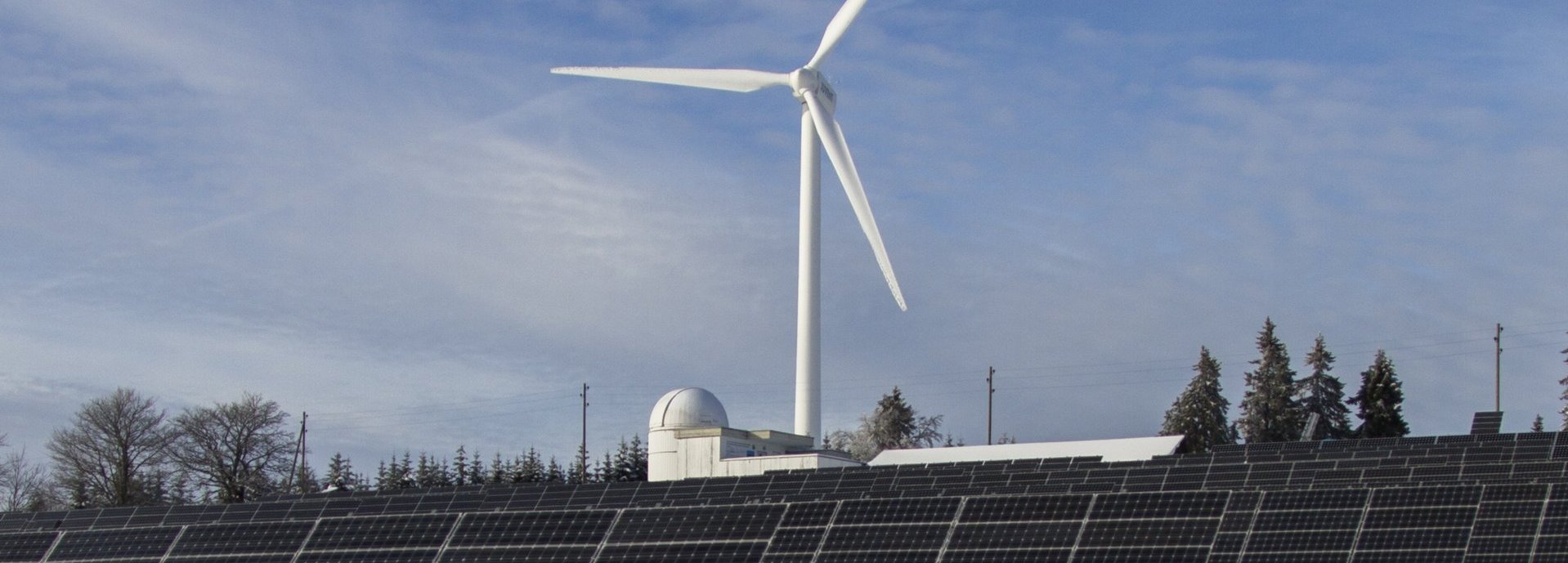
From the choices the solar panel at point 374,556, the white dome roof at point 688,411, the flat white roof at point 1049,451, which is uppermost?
the white dome roof at point 688,411

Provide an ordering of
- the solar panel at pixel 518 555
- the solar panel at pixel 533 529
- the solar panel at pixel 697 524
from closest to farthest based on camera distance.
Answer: the solar panel at pixel 697 524 → the solar panel at pixel 518 555 → the solar panel at pixel 533 529

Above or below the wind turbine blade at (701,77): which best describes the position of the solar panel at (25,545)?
below

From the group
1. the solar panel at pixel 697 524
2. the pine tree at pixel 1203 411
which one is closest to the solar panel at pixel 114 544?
the solar panel at pixel 697 524

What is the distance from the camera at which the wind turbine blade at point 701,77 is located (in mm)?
89325

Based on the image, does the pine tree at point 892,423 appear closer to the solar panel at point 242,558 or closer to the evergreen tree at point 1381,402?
the evergreen tree at point 1381,402

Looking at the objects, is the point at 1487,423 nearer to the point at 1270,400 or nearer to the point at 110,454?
the point at 1270,400

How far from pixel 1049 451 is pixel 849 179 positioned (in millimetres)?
23381

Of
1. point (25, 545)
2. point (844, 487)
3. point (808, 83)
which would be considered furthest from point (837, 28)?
point (25, 545)

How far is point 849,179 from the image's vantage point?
280ft

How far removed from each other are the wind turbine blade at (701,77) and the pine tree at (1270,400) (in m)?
35.7

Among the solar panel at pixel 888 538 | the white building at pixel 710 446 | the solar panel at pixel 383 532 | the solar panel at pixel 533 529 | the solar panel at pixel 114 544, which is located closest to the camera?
the solar panel at pixel 888 538

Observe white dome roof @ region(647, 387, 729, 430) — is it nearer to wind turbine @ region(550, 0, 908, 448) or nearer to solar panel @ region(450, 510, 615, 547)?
wind turbine @ region(550, 0, 908, 448)

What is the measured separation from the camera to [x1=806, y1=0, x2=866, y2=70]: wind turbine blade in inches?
3430

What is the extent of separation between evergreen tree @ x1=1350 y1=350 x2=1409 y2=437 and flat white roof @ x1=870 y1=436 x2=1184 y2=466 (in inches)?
1378
